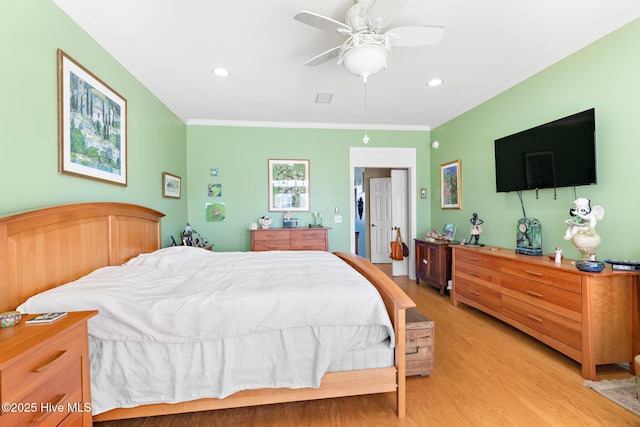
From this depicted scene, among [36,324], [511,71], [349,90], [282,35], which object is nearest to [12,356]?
[36,324]

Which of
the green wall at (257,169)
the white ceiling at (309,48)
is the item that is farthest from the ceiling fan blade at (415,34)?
the green wall at (257,169)

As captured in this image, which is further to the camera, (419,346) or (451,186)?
(451,186)

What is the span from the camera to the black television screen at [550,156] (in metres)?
2.31

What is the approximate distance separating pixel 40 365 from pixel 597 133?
3.79m

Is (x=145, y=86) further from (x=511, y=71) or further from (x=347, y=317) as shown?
(x=511, y=71)

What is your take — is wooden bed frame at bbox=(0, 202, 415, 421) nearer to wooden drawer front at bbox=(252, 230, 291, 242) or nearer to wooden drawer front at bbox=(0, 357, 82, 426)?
wooden drawer front at bbox=(0, 357, 82, 426)

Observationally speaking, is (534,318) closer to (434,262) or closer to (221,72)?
(434,262)

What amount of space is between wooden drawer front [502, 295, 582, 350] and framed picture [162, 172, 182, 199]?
4.01m

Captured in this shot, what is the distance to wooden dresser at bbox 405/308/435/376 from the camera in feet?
6.45

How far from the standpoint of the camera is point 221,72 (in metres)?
2.85

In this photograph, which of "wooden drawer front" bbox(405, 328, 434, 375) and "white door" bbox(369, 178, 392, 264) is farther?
"white door" bbox(369, 178, 392, 264)

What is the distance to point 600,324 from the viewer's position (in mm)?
1944

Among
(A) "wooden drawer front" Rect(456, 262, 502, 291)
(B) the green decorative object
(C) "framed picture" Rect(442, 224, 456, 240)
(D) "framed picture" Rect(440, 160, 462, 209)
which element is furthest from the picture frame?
(B) the green decorative object

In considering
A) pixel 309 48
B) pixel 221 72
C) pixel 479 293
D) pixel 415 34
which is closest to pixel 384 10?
pixel 415 34
